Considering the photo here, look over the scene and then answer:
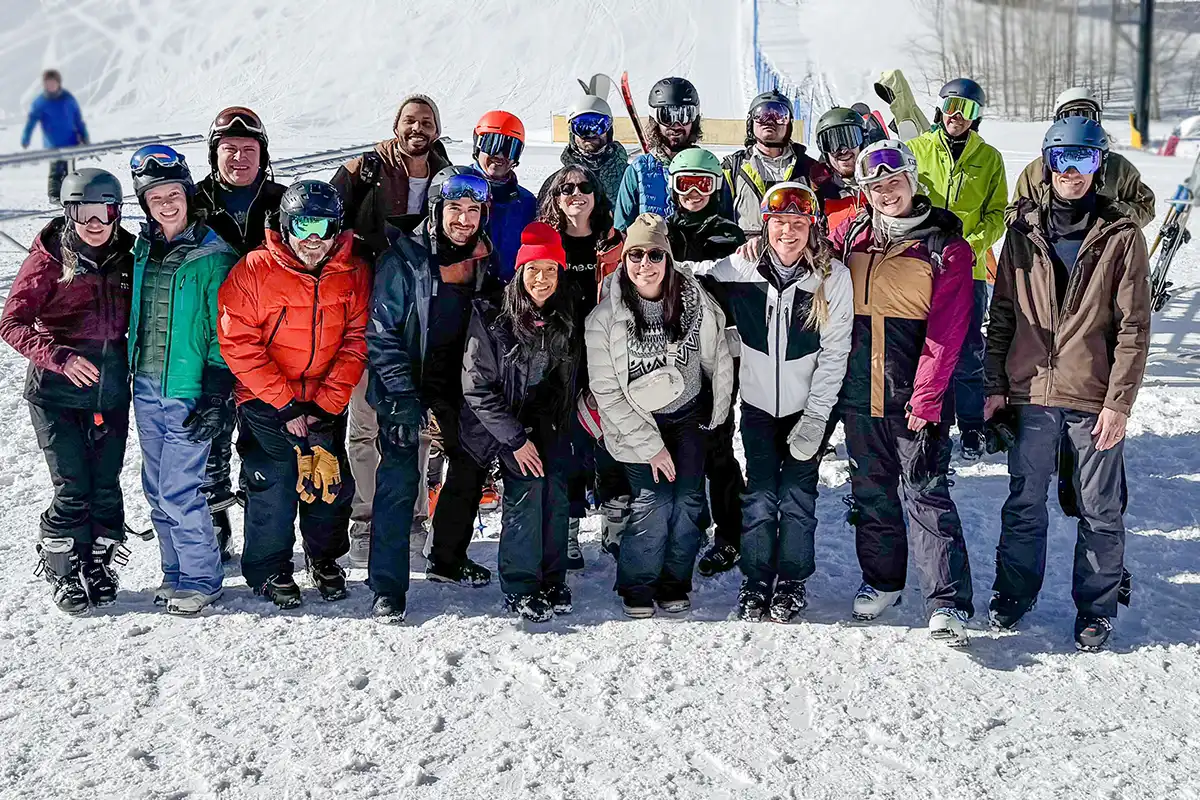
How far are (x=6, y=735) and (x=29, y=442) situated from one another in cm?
360

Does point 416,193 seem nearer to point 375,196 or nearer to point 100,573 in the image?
point 375,196

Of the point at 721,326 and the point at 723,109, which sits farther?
the point at 723,109

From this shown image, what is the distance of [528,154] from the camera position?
62.0 ft

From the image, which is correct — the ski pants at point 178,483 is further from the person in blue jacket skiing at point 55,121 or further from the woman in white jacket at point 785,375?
the person in blue jacket skiing at point 55,121

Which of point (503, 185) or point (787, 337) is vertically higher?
point (503, 185)

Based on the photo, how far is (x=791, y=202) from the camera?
172 inches

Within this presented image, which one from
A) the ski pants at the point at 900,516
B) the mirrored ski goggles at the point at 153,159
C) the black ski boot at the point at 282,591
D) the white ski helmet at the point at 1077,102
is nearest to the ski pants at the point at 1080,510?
the ski pants at the point at 900,516

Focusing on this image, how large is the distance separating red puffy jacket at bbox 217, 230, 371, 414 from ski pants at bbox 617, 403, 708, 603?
1.35 meters

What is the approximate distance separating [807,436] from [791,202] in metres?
0.97

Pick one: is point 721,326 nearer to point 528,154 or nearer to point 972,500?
point 972,500

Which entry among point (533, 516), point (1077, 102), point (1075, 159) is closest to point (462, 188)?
point (533, 516)

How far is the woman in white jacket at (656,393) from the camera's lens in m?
4.46

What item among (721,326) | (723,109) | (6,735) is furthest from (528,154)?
(6,735)

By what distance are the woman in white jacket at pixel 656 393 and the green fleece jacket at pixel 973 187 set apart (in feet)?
7.47
